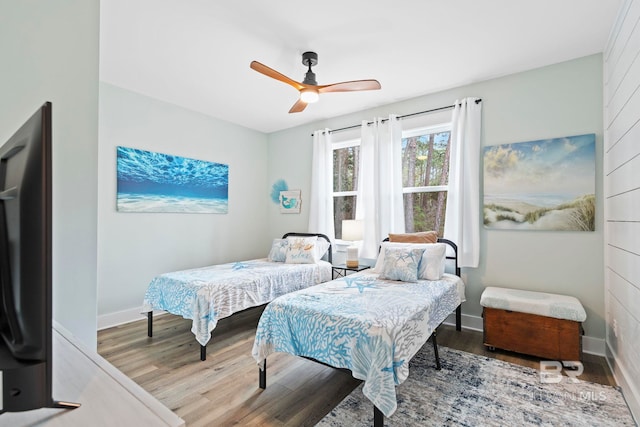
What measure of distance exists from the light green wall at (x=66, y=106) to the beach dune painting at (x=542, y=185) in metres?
A: 3.40

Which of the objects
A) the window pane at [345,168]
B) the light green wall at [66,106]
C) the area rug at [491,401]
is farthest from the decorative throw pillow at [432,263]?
the light green wall at [66,106]

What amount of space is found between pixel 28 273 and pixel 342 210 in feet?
13.4

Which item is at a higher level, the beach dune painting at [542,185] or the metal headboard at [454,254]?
the beach dune painting at [542,185]

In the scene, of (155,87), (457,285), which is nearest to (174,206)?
(155,87)

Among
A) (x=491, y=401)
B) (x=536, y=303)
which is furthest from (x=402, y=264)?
(x=491, y=401)

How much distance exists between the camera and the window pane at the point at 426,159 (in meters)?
3.73

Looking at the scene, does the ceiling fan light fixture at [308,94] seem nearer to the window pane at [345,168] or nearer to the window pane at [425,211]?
the window pane at [345,168]

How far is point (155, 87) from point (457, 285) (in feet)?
12.8

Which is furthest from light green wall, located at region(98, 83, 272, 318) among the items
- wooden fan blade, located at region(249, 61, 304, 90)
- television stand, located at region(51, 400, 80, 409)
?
television stand, located at region(51, 400, 80, 409)

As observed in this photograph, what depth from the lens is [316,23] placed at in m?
2.37

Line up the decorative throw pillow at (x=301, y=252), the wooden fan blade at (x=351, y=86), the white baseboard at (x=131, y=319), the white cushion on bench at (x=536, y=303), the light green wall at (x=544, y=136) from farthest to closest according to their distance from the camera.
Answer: the decorative throw pillow at (x=301, y=252)
the white baseboard at (x=131, y=319)
the light green wall at (x=544, y=136)
the wooden fan blade at (x=351, y=86)
the white cushion on bench at (x=536, y=303)

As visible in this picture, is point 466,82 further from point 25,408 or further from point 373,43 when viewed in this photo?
point 25,408

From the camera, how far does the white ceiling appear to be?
220 cm

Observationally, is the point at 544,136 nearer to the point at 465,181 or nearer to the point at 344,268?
the point at 465,181
